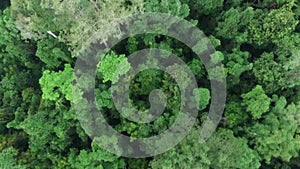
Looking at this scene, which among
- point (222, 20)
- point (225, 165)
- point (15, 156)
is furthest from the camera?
point (222, 20)

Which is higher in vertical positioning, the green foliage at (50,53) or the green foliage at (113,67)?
the green foliage at (50,53)

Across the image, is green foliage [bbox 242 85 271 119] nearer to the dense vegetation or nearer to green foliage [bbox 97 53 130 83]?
the dense vegetation

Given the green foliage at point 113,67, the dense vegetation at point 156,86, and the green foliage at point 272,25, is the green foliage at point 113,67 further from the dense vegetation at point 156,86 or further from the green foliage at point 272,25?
the green foliage at point 272,25

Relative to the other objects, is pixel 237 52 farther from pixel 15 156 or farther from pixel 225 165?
pixel 15 156

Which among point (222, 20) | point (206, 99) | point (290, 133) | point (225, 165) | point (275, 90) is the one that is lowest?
point (225, 165)

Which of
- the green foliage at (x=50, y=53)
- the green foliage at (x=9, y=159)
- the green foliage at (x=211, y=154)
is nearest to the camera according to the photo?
the green foliage at (x=211, y=154)

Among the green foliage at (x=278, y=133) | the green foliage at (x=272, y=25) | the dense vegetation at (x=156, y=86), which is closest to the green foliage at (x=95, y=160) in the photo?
the dense vegetation at (x=156, y=86)

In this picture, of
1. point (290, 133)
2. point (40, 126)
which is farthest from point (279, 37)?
point (40, 126)

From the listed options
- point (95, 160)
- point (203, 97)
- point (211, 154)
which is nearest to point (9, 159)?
point (95, 160)
